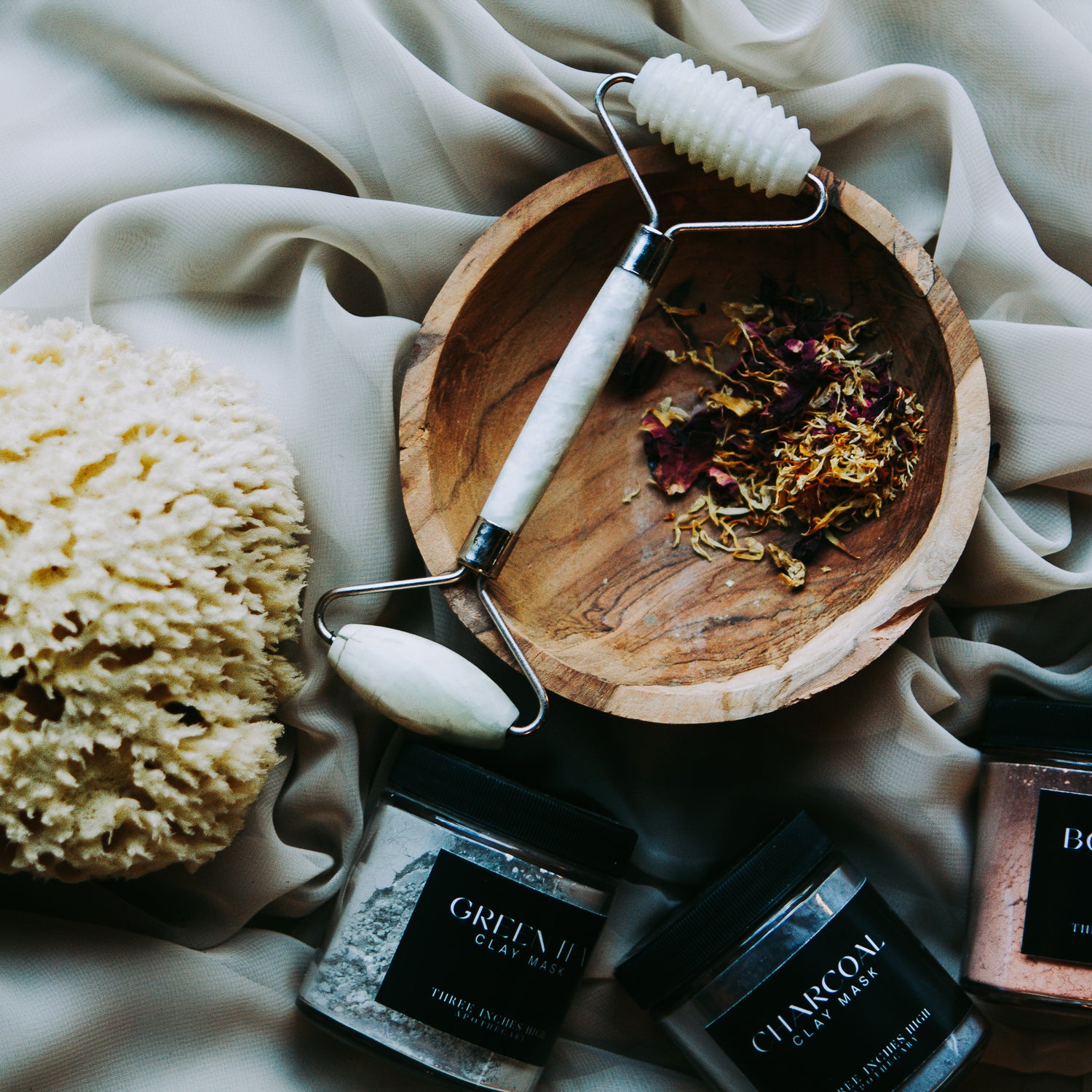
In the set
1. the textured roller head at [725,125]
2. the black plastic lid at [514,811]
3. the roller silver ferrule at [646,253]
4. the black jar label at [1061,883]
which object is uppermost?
the textured roller head at [725,125]

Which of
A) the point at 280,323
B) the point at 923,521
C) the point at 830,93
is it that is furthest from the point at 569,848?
the point at 830,93

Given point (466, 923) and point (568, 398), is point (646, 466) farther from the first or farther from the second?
point (466, 923)

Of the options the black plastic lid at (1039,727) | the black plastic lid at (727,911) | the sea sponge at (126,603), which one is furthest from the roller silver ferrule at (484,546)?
the black plastic lid at (1039,727)

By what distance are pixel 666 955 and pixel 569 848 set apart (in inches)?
3.7

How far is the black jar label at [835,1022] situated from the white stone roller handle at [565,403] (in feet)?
1.07

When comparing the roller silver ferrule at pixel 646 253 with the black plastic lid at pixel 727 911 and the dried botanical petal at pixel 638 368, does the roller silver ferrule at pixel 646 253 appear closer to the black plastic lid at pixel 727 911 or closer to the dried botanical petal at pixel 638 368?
the dried botanical petal at pixel 638 368

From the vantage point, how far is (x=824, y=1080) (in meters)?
0.59

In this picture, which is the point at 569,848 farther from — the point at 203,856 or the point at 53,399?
the point at 53,399

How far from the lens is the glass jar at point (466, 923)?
0.59 m

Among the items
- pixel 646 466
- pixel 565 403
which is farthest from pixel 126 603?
pixel 646 466

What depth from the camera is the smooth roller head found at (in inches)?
22.5

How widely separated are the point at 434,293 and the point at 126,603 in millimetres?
335

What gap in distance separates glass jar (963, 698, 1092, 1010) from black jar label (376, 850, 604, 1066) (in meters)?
0.29

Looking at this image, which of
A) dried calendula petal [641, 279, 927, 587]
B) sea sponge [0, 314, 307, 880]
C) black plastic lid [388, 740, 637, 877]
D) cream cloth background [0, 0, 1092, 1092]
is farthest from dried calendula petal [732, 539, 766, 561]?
sea sponge [0, 314, 307, 880]
